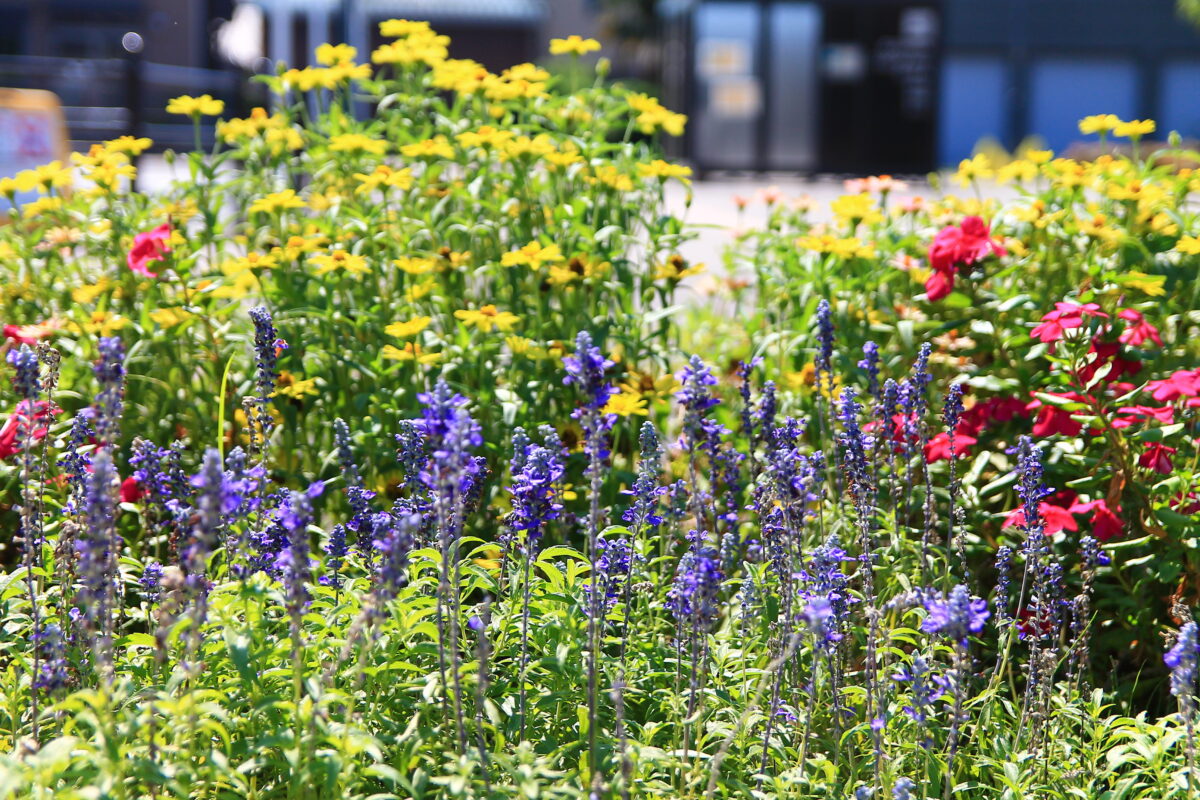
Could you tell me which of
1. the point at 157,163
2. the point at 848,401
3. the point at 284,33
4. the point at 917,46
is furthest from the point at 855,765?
the point at 917,46

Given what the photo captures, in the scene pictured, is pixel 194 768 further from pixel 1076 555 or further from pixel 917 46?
pixel 917 46

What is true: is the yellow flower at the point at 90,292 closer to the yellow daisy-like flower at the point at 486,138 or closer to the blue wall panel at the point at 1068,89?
the yellow daisy-like flower at the point at 486,138

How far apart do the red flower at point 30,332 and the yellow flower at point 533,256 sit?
4.14 ft

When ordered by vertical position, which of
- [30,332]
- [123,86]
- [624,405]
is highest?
[123,86]

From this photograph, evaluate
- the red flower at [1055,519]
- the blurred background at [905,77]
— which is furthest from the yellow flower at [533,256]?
the blurred background at [905,77]

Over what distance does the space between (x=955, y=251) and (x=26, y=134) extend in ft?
23.7

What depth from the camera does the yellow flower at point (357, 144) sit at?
11.4ft

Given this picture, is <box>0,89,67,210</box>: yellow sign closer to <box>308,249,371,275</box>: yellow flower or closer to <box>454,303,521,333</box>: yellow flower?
<box>308,249,371,275</box>: yellow flower

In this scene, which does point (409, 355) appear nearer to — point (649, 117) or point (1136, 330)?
point (649, 117)

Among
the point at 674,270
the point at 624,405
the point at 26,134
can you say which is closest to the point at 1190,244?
the point at 674,270

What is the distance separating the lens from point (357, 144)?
350 cm

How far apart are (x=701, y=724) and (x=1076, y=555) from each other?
1.34 m

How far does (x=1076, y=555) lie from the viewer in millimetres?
2961

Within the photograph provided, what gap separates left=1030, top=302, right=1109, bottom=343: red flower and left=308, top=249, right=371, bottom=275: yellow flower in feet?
5.59
